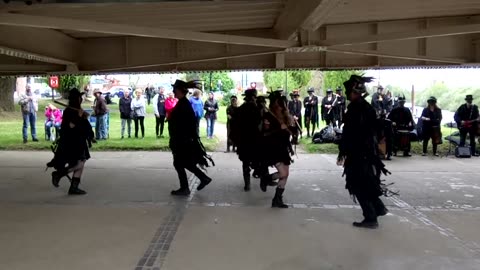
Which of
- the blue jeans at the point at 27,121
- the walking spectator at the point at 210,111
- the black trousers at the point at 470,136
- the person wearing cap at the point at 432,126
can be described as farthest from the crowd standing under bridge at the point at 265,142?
the blue jeans at the point at 27,121

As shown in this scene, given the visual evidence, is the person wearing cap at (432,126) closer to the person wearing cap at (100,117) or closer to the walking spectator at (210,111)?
the walking spectator at (210,111)

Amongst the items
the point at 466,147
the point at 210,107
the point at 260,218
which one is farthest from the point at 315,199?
the point at 210,107

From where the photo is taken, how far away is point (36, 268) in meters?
4.97

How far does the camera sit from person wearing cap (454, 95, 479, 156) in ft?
48.6

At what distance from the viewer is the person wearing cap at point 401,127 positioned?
1444 cm

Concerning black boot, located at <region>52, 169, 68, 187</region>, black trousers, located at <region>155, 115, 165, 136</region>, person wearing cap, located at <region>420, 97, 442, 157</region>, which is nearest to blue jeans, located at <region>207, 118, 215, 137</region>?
black trousers, located at <region>155, 115, 165, 136</region>

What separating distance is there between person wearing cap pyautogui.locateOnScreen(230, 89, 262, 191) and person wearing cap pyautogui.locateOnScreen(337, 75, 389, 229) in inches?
94.7

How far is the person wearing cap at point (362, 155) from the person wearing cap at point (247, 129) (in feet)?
7.89

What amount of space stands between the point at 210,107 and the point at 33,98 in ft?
19.5

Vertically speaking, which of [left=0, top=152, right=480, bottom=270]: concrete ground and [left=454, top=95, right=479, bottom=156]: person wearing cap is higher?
[left=454, top=95, right=479, bottom=156]: person wearing cap

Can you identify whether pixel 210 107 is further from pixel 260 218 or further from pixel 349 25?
pixel 260 218

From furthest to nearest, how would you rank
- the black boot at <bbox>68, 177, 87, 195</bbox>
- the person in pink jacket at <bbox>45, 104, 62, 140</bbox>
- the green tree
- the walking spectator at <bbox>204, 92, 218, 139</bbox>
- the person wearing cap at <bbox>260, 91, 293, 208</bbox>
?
the green tree, the walking spectator at <bbox>204, 92, 218, 139</bbox>, the person in pink jacket at <bbox>45, 104, 62, 140</bbox>, the black boot at <bbox>68, 177, 87, 195</bbox>, the person wearing cap at <bbox>260, 91, 293, 208</bbox>

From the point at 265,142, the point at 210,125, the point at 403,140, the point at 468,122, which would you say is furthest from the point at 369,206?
the point at 210,125

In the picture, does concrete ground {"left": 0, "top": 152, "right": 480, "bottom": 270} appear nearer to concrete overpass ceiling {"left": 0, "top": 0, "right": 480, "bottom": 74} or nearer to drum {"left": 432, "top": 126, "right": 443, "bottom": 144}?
concrete overpass ceiling {"left": 0, "top": 0, "right": 480, "bottom": 74}
